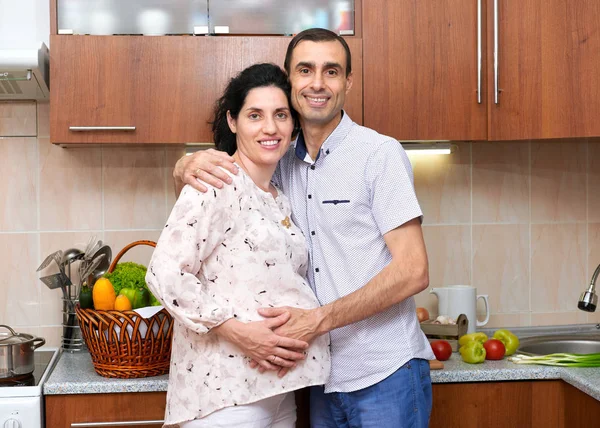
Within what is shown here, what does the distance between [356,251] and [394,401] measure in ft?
1.15

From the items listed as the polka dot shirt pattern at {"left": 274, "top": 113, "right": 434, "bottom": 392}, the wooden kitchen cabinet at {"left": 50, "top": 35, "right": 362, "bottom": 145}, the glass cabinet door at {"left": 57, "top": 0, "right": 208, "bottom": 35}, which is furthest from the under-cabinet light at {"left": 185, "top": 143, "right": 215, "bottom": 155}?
the polka dot shirt pattern at {"left": 274, "top": 113, "right": 434, "bottom": 392}

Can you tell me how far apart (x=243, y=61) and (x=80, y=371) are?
1000mm

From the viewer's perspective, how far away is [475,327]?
2531mm

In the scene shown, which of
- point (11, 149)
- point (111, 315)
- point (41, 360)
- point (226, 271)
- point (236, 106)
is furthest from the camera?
point (11, 149)

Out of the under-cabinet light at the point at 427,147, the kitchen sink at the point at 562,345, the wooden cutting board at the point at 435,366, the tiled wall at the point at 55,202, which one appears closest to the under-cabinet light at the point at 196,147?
the tiled wall at the point at 55,202

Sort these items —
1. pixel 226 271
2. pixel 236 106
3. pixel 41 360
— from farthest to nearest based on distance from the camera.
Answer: pixel 41 360 → pixel 236 106 → pixel 226 271

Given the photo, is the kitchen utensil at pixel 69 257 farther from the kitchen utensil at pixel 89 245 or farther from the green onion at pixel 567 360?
the green onion at pixel 567 360

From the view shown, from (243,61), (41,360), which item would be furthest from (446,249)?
(41,360)

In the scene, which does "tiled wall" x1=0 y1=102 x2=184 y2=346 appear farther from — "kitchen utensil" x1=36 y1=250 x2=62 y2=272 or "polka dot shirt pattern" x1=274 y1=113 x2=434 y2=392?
"polka dot shirt pattern" x1=274 y1=113 x2=434 y2=392

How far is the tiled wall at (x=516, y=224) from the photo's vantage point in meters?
2.73

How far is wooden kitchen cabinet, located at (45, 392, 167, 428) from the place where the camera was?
6.84 ft

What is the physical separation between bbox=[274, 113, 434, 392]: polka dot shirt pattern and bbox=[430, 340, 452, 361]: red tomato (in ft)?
1.26

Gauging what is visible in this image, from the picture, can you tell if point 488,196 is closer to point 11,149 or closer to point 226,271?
point 226,271

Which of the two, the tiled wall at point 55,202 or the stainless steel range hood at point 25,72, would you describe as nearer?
the stainless steel range hood at point 25,72
